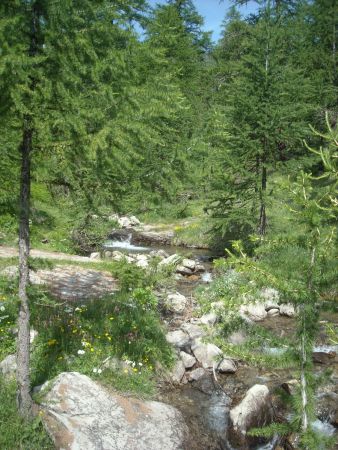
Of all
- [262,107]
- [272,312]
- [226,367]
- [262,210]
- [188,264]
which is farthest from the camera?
[188,264]

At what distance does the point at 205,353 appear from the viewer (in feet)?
30.3

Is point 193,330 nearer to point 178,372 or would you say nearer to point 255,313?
point 178,372

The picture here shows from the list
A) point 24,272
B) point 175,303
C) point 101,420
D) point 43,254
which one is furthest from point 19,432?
point 43,254

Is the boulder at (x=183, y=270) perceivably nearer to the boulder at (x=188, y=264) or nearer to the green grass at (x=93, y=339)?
the boulder at (x=188, y=264)

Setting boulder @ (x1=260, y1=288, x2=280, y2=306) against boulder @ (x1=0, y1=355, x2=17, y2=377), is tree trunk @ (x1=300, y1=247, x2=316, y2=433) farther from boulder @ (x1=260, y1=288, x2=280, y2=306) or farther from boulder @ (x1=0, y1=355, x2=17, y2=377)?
boulder @ (x1=0, y1=355, x2=17, y2=377)

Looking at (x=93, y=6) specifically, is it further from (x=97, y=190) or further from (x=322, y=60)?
(x=322, y=60)

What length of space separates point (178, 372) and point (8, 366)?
132 inches

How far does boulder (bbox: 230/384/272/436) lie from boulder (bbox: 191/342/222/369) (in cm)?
168

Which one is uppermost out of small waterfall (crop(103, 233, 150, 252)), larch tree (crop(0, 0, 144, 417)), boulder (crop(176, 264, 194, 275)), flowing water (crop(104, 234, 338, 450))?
larch tree (crop(0, 0, 144, 417))

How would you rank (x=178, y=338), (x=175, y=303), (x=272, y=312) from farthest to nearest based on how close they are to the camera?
(x=272, y=312) → (x=175, y=303) → (x=178, y=338)

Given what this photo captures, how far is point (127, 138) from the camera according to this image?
528 centimetres

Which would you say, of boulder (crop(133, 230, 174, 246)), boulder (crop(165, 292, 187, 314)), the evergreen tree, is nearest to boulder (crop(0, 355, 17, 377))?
boulder (crop(165, 292, 187, 314))

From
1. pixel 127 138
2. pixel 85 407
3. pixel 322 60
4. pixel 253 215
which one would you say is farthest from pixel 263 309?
pixel 322 60

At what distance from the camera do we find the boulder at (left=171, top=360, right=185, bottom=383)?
845cm
